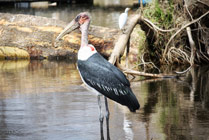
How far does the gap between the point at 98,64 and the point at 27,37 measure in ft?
33.3

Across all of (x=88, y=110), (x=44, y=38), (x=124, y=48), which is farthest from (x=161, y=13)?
(x=88, y=110)

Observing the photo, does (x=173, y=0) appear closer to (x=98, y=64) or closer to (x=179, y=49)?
(x=179, y=49)

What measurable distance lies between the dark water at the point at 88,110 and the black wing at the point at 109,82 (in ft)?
1.65

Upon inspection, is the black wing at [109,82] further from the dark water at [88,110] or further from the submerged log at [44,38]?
the submerged log at [44,38]

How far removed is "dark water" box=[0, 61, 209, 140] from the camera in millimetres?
7359

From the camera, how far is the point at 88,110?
8938 mm

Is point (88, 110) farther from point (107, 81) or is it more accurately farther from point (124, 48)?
point (124, 48)

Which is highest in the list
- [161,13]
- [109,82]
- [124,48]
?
[161,13]

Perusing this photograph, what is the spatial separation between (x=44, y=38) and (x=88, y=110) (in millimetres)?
8322

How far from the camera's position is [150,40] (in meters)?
15.4

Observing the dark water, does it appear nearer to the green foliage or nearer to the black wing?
the black wing

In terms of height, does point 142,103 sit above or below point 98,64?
below

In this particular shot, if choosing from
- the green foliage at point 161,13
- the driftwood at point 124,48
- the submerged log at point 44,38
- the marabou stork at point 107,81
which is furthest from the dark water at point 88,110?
the submerged log at point 44,38

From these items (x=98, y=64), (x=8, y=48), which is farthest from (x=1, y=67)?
(x=98, y=64)
